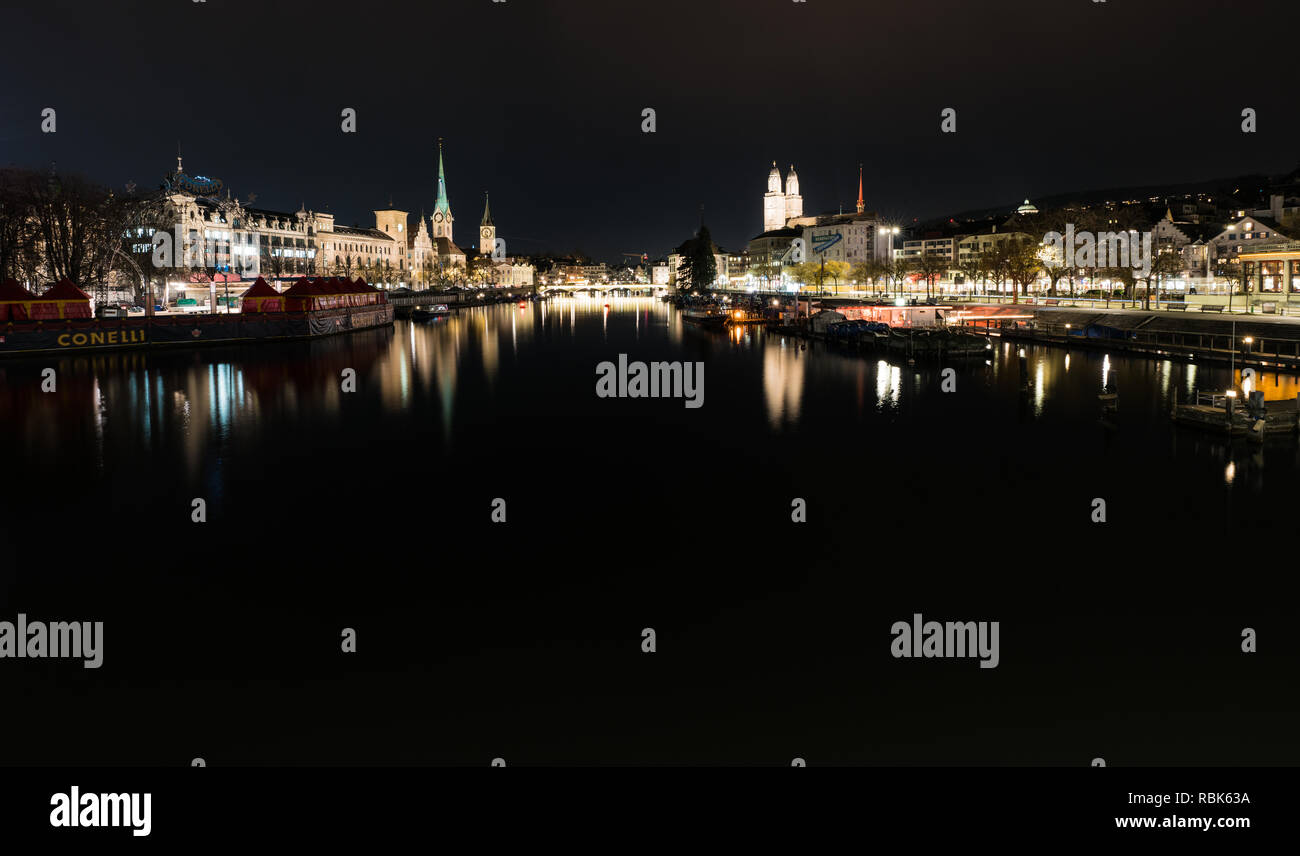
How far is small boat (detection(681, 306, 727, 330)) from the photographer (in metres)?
64.8

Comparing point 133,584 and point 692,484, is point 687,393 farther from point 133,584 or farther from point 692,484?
point 133,584

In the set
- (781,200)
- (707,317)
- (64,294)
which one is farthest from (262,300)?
(781,200)

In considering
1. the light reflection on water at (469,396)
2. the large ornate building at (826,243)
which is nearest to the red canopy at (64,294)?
the light reflection on water at (469,396)

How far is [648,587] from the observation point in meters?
11.1

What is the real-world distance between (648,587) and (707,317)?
58212 mm

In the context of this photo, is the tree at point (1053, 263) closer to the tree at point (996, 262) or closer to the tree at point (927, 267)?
the tree at point (996, 262)

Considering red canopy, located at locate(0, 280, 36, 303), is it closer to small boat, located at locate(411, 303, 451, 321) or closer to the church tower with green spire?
small boat, located at locate(411, 303, 451, 321)

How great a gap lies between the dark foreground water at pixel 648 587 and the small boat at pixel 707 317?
41843 mm

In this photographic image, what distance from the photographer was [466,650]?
9.27 metres

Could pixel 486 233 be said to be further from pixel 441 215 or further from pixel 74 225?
pixel 74 225

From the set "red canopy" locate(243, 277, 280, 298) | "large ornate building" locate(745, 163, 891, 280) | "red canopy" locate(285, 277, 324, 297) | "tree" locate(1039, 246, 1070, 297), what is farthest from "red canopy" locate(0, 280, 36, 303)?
"large ornate building" locate(745, 163, 891, 280)

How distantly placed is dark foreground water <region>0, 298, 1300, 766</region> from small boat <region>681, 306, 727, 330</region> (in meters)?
41.8

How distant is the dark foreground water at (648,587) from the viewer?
7742 millimetres
